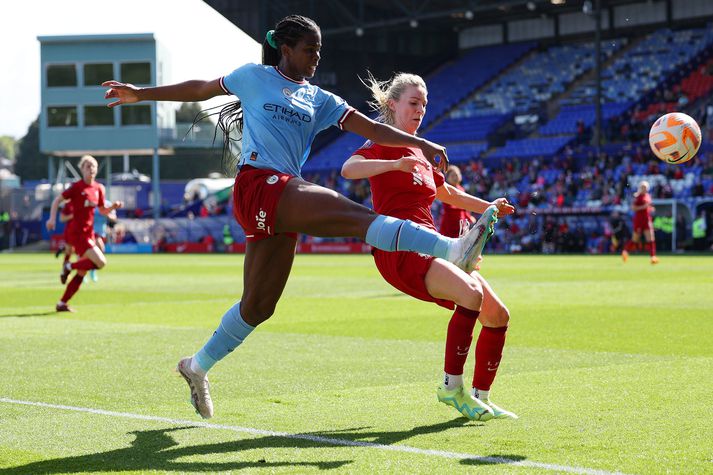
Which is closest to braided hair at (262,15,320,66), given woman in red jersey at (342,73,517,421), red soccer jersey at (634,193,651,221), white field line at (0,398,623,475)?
woman in red jersey at (342,73,517,421)

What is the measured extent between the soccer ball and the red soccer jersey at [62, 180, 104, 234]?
9.63m

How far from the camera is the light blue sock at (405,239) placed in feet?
17.7

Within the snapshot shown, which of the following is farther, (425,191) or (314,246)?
(314,246)

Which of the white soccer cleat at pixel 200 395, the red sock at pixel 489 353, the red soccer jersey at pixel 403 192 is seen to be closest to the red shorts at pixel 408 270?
the red soccer jersey at pixel 403 192

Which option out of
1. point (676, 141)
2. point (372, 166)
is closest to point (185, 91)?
point (372, 166)

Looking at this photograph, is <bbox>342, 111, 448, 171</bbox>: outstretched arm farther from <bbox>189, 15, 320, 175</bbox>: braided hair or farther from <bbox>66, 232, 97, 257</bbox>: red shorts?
<bbox>66, 232, 97, 257</bbox>: red shorts

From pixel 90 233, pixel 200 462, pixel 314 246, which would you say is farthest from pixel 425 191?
pixel 314 246

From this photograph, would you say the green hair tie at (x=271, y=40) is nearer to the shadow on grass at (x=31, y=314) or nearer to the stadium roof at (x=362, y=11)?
the shadow on grass at (x=31, y=314)

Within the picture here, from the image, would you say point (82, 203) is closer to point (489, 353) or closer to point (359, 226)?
point (489, 353)

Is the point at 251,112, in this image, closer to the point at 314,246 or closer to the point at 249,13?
the point at 314,246

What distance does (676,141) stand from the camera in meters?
8.64

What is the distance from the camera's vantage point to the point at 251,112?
5996 millimetres

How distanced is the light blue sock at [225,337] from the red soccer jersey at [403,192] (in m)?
1.09

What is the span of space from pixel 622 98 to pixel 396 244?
45.8 m
